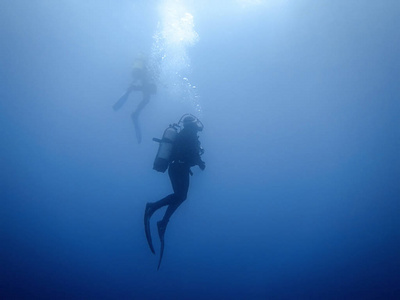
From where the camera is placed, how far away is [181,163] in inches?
189

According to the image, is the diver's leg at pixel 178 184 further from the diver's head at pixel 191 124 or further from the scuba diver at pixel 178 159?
the diver's head at pixel 191 124

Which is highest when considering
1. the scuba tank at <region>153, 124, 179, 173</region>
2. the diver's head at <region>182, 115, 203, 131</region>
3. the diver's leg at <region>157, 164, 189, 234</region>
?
the diver's head at <region>182, 115, 203, 131</region>

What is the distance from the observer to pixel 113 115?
34562mm

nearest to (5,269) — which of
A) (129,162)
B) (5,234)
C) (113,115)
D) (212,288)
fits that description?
(5,234)

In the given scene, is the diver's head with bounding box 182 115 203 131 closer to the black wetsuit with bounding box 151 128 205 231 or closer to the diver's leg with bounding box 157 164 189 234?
the black wetsuit with bounding box 151 128 205 231

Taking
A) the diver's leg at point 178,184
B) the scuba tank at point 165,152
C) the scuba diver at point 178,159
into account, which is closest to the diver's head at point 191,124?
the scuba diver at point 178,159

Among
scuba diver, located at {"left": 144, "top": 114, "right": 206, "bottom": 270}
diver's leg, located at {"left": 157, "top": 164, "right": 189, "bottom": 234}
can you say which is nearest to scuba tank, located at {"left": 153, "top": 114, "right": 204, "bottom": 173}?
scuba diver, located at {"left": 144, "top": 114, "right": 206, "bottom": 270}

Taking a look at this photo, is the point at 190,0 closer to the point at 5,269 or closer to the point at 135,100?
the point at 135,100

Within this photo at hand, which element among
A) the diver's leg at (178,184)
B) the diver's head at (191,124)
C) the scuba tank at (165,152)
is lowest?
the diver's leg at (178,184)

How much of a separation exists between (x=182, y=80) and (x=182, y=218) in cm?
2979

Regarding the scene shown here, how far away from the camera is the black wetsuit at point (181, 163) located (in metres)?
4.74

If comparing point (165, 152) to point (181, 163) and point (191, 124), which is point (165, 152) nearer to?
point (181, 163)

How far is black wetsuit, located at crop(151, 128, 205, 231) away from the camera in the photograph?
4.74m

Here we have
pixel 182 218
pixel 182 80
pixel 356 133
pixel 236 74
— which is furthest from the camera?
pixel 356 133
